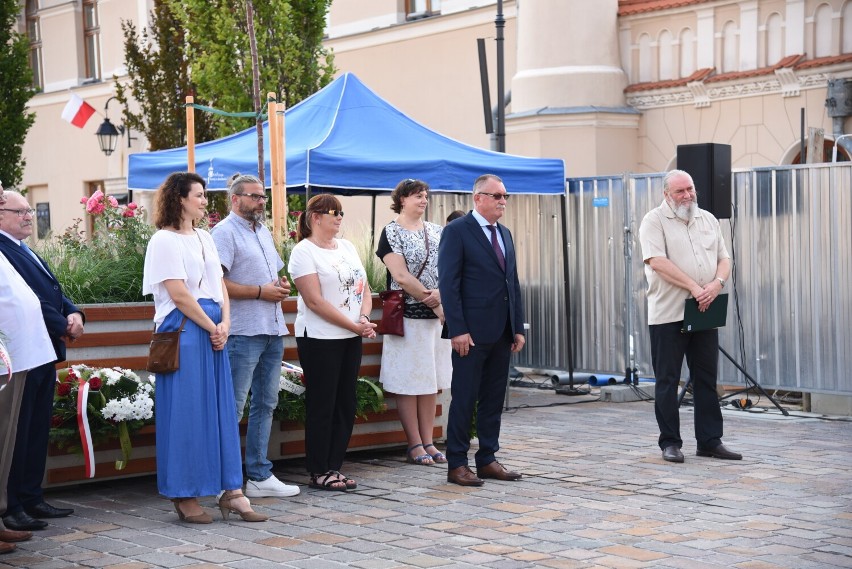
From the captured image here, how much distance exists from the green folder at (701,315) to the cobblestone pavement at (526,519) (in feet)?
2.81

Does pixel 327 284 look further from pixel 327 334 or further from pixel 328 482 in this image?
pixel 328 482

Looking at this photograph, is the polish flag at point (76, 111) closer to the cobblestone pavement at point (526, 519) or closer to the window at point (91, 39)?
the window at point (91, 39)

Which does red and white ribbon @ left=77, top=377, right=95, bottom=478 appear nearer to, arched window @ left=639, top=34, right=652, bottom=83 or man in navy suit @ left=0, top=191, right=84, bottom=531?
man in navy suit @ left=0, top=191, right=84, bottom=531

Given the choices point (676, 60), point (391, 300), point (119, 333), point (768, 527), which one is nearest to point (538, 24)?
point (676, 60)

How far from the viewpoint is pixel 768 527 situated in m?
6.54

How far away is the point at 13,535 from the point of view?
6441mm

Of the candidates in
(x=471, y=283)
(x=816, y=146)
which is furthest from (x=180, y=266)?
(x=816, y=146)

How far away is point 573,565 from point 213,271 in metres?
2.39

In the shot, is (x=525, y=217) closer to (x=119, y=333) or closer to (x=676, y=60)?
(x=676, y=60)

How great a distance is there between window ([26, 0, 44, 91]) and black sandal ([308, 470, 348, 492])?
2493 cm

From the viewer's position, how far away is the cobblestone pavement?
6.00 metres

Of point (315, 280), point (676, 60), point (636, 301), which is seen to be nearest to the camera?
point (315, 280)

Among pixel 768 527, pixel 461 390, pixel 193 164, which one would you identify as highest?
pixel 193 164

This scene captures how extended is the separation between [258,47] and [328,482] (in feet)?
24.2
